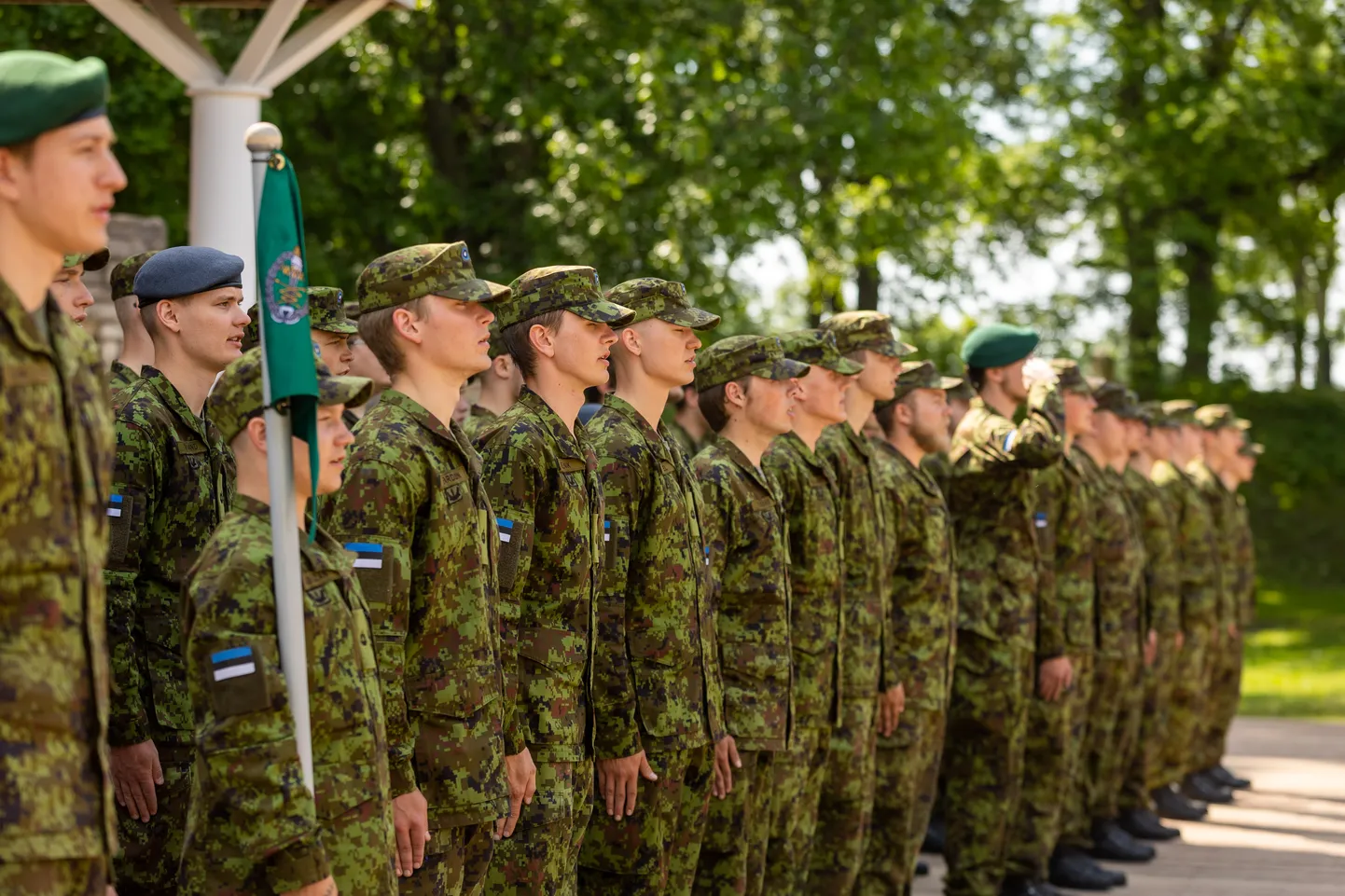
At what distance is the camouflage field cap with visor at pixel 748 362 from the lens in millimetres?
5930

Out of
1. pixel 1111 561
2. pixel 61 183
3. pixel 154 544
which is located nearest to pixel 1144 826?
pixel 1111 561

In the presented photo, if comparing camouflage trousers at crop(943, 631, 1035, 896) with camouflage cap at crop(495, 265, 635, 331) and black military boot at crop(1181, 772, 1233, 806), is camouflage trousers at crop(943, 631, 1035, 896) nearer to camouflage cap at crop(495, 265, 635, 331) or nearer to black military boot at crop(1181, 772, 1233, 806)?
camouflage cap at crop(495, 265, 635, 331)

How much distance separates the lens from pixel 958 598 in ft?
25.1

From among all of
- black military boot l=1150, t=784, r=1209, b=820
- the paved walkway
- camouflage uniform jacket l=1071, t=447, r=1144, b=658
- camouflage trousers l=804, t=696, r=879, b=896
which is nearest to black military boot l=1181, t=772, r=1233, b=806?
the paved walkway

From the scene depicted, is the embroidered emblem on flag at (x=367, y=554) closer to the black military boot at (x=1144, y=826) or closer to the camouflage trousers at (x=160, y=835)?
the camouflage trousers at (x=160, y=835)

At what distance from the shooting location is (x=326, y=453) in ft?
11.2

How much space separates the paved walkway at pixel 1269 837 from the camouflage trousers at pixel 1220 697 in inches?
12.9

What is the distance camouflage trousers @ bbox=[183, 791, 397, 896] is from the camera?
322 cm

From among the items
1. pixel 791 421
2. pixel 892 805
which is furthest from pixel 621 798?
pixel 892 805

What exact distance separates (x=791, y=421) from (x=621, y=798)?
5.56 feet

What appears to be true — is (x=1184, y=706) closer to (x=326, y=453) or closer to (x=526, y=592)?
(x=526, y=592)

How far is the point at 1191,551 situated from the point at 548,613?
7079 mm

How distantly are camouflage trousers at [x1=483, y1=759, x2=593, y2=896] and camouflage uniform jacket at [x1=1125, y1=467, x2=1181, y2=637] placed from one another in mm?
6083

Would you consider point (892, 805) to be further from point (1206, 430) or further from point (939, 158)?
point (939, 158)
